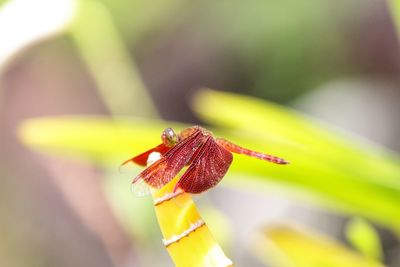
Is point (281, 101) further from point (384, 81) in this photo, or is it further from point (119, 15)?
point (119, 15)

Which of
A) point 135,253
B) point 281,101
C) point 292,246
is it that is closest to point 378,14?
point 281,101

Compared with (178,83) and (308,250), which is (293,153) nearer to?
(308,250)

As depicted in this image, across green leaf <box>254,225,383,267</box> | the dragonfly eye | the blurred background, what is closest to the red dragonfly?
the dragonfly eye

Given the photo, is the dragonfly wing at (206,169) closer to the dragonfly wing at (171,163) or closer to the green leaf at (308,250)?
the dragonfly wing at (171,163)

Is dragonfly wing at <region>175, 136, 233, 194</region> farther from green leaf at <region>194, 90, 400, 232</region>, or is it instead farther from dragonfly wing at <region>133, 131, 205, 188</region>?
green leaf at <region>194, 90, 400, 232</region>

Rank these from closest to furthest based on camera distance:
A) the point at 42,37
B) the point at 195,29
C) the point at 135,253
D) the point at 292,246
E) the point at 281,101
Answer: the point at 292,246 < the point at 42,37 < the point at 135,253 < the point at 281,101 < the point at 195,29

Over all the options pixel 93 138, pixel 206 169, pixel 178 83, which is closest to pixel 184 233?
pixel 206 169
